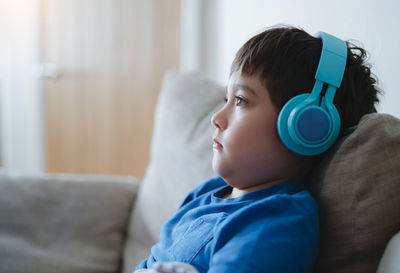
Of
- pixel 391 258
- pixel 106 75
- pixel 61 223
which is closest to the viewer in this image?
pixel 391 258

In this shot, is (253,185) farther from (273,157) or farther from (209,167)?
(209,167)

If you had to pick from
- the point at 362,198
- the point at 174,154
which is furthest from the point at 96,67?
the point at 362,198

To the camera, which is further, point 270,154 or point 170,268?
point 270,154

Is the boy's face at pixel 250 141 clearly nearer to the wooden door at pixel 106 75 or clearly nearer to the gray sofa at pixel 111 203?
the gray sofa at pixel 111 203

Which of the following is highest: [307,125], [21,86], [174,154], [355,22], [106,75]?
[355,22]

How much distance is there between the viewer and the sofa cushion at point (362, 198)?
610mm

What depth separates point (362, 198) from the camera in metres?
0.63

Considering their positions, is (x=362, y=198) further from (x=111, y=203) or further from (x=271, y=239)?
(x=111, y=203)

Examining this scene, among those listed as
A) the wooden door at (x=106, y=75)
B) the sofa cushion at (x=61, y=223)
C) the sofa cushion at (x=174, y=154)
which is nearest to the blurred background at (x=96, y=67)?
the wooden door at (x=106, y=75)

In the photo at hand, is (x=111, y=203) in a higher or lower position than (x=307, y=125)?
lower

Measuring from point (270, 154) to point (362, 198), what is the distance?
0.60 feet

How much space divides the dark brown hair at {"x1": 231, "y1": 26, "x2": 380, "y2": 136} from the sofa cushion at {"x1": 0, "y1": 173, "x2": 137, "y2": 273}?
3.04ft

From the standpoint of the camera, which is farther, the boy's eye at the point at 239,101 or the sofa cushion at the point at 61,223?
the sofa cushion at the point at 61,223

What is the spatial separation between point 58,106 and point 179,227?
8.01ft
